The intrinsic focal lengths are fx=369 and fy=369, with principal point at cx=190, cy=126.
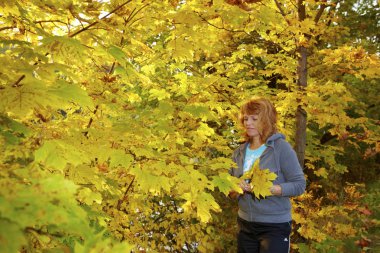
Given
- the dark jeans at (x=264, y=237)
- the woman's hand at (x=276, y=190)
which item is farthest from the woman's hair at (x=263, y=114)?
the dark jeans at (x=264, y=237)

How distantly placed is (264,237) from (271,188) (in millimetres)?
402

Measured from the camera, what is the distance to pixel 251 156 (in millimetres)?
2971

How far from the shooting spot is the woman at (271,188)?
2.70 meters

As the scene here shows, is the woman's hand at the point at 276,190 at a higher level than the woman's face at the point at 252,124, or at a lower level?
lower

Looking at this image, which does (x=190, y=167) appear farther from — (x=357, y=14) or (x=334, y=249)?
(x=357, y=14)

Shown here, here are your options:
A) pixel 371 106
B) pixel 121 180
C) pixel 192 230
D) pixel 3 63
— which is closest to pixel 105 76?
pixel 121 180

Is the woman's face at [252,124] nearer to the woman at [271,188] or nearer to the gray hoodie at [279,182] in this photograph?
the woman at [271,188]

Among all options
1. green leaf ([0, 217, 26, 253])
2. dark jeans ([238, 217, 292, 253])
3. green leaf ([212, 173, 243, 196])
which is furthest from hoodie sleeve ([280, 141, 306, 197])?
green leaf ([0, 217, 26, 253])

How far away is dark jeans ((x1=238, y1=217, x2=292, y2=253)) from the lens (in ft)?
8.82

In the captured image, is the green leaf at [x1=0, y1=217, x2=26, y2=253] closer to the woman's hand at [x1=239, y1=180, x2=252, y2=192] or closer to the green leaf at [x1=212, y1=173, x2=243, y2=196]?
the green leaf at [x1=212, y1=173, x2=243, y2=196]

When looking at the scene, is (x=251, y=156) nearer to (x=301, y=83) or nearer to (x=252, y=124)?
(x=252, y=124)

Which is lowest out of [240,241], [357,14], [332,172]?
[332,172]

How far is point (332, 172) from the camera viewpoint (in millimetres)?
11953

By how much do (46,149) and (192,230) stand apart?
5078mm
